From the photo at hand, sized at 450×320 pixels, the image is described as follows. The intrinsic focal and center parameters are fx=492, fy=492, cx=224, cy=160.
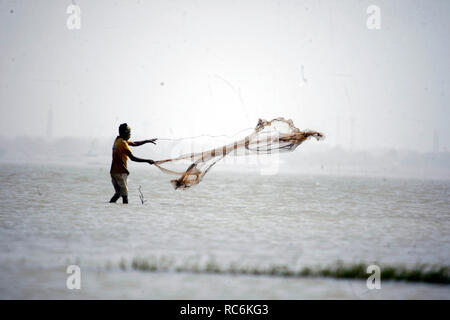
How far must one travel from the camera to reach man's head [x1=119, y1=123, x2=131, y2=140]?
12.9 m

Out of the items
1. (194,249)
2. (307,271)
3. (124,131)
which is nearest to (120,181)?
(124,131)

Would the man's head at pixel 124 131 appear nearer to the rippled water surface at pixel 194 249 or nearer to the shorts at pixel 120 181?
the shorts at pixel 120 181

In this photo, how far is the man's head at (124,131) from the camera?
1285 cm

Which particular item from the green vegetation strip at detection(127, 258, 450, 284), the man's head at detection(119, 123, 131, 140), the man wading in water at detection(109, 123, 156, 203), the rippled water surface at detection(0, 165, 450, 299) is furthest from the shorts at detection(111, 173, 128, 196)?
the green vegetation strip at detection(127, 258, 450, 284)

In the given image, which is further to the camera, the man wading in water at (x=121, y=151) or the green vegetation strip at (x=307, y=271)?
the man wading in water at (x=121, y=151)

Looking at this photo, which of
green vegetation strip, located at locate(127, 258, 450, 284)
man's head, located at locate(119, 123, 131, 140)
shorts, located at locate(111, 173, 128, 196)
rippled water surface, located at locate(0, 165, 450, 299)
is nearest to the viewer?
rippled water surface, located at locate(0, 165, 450, 299)

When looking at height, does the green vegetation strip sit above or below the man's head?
below

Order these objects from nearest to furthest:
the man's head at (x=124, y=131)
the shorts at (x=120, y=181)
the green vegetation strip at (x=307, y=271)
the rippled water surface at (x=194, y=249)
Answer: the rippled water surface at (x=194, y=249)
the green vegetation strip at (x=307, y=271)
the man's head at (x=124, y=131)
the shorts at (x=120, y=181)

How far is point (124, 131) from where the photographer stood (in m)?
12.9

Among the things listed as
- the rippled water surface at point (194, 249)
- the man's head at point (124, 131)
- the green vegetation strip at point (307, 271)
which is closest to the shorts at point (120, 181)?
the rippled water surface at point (194, 249)

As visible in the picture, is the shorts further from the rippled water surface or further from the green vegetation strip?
the green vegetation strip

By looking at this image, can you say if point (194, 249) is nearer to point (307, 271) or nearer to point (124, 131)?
point (307, 271)
